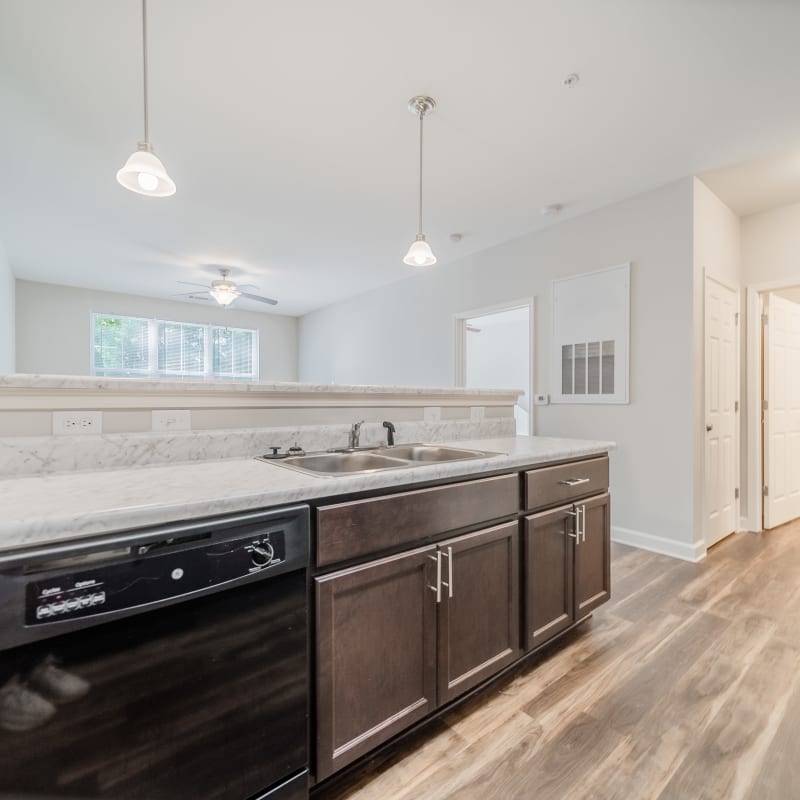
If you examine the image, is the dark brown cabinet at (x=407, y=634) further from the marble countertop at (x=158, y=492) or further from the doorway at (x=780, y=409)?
the doorway at (x=780, y=409)

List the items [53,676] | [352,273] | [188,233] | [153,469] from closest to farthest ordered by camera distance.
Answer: [53,676]
[153,469]
[188,233]
[352,273]

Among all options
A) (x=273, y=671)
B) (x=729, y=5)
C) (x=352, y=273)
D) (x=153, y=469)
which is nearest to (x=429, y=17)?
(x=729, y=5)

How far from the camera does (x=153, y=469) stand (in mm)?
1372

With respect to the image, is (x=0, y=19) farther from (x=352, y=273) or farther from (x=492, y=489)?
(x=352, y=273)

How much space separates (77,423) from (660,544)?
3562 mm

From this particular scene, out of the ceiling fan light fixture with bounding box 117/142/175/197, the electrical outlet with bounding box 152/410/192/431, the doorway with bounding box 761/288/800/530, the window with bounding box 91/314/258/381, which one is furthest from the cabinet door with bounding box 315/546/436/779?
the window with bounding box 91/314/258/381

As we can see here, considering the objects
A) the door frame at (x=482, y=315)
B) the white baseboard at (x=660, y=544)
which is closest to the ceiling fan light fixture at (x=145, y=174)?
the door frame at (x=482, y=315)

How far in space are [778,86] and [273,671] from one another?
3.34 metres

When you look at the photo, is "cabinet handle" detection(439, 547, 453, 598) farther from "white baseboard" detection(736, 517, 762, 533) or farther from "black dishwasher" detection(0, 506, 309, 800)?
"white baseboard" detection(736, 517, 762, 533)

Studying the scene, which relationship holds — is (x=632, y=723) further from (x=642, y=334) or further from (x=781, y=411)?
(x=781, y=411)

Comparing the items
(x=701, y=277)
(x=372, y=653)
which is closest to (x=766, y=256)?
(x=701, y=277)

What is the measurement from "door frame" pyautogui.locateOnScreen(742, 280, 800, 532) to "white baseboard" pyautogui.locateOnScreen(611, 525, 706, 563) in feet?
3.20

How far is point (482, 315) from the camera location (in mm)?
4598

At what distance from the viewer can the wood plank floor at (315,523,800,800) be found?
1.27 meters
